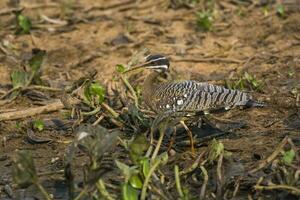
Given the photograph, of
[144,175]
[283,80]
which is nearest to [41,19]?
[283,80]

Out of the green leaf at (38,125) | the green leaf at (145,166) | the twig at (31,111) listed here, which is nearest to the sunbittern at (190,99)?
the twig at (31,111)

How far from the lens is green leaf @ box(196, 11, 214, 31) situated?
39.5ft

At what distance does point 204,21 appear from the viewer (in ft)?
39.5

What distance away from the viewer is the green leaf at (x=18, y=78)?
31.8ft

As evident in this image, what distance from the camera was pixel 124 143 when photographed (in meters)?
7.20

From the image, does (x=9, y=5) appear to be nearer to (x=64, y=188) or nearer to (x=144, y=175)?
(x=64, y=188)

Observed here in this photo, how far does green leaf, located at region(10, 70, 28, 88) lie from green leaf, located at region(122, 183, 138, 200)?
3.79 m

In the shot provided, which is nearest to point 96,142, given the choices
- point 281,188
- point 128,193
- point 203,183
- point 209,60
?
point 128,193

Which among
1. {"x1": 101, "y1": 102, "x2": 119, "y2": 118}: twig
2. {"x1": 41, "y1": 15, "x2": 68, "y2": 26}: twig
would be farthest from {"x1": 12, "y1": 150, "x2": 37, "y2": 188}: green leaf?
{"x1": 41, "y1": 15, "x2": 68, "y2": 26}: twig

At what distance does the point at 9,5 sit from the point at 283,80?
18.9 feet

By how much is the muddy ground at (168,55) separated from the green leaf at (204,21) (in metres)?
0.08

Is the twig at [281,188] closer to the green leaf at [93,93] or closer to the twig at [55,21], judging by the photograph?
the green leaf at [93,93]

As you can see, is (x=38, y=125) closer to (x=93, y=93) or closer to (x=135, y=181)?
(x=93, y=93)

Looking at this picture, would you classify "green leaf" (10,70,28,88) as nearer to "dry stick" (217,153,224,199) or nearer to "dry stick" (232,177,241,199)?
"dry stick" (217,153,224,199)
